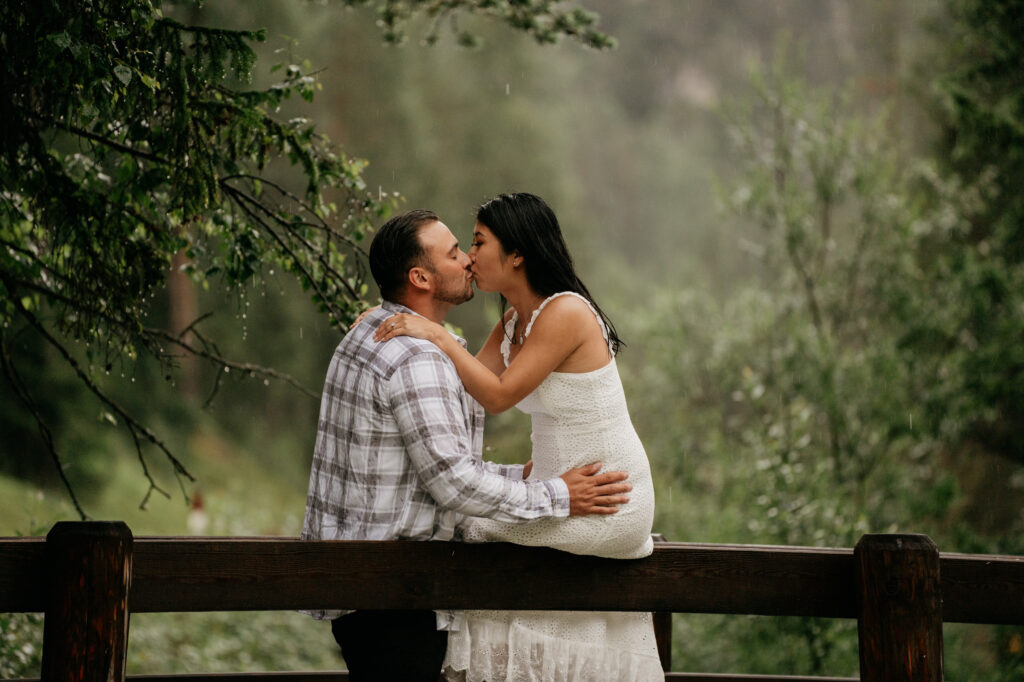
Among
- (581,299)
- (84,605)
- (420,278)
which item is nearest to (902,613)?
(581,299)

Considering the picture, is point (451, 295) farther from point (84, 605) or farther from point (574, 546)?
point (84, 605)

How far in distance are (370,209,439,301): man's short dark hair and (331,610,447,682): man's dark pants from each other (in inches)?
38.5

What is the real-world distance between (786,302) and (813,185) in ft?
4.84

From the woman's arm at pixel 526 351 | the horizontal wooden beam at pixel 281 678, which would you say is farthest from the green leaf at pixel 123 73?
the horizontal wooden beam at pixel 281 678

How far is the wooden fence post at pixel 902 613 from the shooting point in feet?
9.66

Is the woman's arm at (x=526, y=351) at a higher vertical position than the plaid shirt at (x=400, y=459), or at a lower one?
higher

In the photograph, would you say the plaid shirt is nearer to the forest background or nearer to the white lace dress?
the white lace dress

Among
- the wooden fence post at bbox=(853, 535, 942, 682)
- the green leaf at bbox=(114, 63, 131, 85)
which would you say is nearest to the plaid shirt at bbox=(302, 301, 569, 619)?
the wooden fence post at bbox=(853, 535, 942, 682)

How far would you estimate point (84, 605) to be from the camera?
8.77 feet

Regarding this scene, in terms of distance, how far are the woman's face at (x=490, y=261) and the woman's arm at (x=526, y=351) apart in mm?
Result: 220

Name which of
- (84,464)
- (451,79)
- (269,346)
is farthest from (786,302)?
(451,79)

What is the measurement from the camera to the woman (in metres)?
3.05

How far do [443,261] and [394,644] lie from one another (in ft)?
3.81

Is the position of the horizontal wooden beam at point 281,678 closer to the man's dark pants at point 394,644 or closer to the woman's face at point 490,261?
the man's dark pants at point 394,644
